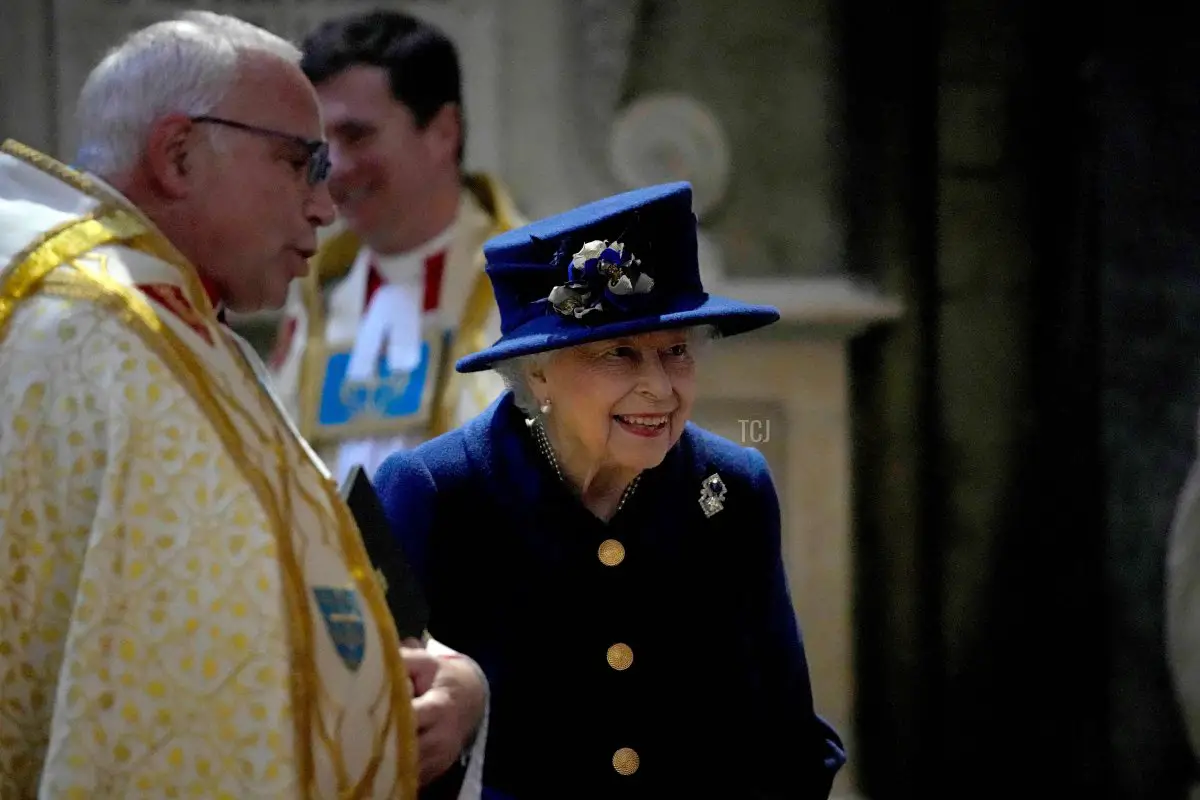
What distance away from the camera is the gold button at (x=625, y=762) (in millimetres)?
1559

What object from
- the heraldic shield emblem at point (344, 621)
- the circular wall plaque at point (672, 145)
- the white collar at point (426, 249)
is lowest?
the heraldic shield emblem at point (344, 621)

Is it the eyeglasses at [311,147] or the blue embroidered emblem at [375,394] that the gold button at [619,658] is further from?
the blue embroidered emblem at [375,394]

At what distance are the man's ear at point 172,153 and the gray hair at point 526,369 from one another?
1.39 feet

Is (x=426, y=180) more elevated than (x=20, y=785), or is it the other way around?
(x=426, y=180)

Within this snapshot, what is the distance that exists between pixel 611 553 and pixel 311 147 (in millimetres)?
576

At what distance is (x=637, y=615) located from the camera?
159cm

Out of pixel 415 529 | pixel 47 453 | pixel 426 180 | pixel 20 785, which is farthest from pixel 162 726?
pixel 426 180

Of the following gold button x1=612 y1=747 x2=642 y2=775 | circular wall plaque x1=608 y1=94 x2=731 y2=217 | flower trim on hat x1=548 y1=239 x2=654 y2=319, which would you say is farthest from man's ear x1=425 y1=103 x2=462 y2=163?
gold button x1=612 y1=747 x2=642 y2=775

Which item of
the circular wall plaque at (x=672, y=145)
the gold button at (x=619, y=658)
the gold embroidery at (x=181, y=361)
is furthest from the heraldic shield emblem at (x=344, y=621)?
the circular wall plaque at (x=672, y=145)

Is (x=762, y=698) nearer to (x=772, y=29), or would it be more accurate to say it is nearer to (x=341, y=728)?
(x=341, y=728)

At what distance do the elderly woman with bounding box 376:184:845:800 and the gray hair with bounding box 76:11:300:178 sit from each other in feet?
1.27

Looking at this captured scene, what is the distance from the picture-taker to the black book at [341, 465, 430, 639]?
55.2 inches

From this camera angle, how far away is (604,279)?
4.89 ft

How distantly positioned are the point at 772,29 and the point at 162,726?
2.65 meters
